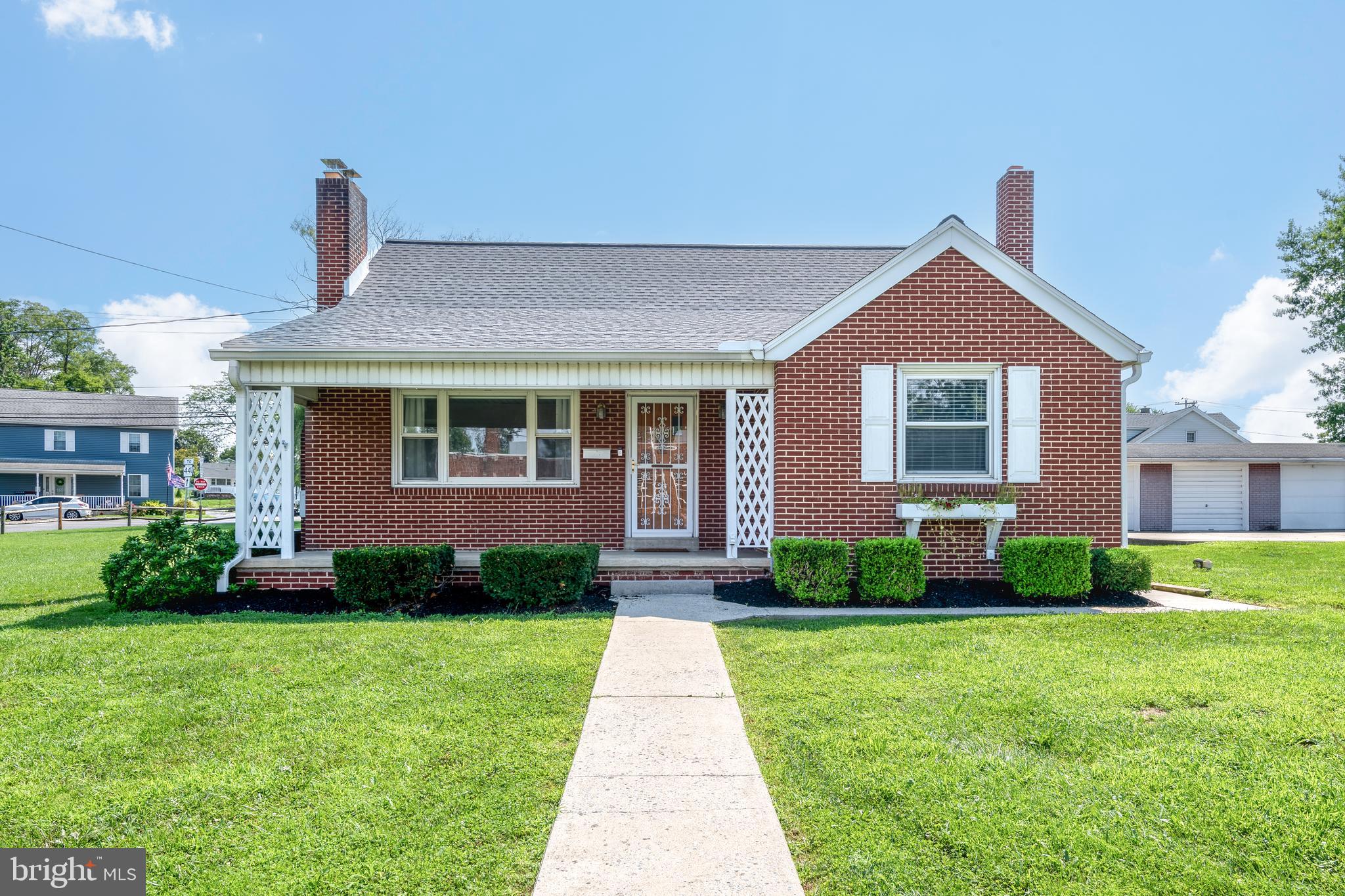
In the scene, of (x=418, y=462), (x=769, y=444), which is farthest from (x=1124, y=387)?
(x=418, y=462)

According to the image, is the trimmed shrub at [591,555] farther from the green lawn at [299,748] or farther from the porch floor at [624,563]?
the green lawn at [299,748]

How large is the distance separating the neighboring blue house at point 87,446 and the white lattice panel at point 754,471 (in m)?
45.3

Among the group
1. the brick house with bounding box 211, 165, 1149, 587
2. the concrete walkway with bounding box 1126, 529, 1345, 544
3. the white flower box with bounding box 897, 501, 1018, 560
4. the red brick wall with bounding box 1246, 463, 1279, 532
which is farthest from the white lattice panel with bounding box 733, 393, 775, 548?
the red brick wall with bounding box 1246, 463, 1279, 532

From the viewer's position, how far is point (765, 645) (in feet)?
19.9

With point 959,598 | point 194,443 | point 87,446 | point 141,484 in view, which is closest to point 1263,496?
point 959,598

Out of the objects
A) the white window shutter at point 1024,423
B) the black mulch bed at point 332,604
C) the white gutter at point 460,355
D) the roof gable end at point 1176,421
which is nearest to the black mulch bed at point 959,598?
the white window shutter at point 1024,423

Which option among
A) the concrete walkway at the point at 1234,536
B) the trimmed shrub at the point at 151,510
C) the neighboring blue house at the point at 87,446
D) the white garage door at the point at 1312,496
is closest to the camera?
the concrete walkway at the point at 1234,536

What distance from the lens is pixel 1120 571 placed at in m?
8.27

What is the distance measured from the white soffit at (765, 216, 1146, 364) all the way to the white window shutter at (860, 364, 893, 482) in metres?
0.88

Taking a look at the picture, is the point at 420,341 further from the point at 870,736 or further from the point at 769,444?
the point at 870,736

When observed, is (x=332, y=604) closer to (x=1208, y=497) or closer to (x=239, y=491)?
(x=239, y=491)

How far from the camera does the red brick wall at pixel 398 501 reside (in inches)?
390

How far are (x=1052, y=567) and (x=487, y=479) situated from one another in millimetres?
7196

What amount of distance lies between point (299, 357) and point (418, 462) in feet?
6.99
